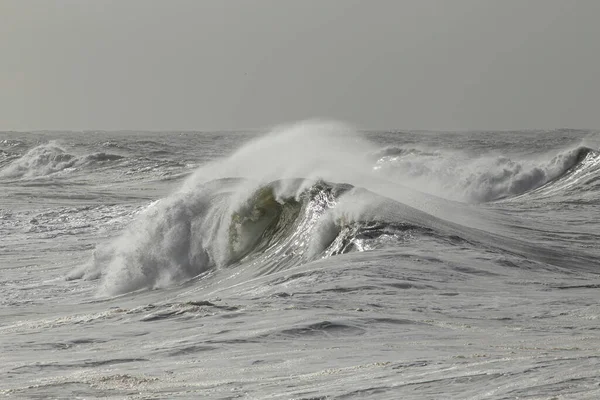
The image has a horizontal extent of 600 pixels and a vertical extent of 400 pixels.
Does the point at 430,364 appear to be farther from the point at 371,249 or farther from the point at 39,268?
the point at 39,268

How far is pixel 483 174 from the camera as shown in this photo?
26.0 metres

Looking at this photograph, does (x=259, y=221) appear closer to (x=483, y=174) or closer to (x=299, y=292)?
(x=299, y=292)

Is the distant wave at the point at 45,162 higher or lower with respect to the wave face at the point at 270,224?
lower

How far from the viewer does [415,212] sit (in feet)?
40.6

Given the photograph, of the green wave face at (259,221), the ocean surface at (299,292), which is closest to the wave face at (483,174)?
the ocean surface at (299,292)

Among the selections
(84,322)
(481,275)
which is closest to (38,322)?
(84,322)

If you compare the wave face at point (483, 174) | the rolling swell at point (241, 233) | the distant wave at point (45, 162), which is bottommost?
the distant wave at point (45, 162)

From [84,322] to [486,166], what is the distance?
20.2 m

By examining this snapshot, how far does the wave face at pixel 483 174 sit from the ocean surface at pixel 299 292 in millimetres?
3335

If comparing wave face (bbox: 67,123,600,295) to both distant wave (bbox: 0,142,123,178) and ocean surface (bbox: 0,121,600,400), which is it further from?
distant wave (bbox: 0,142,123,178)

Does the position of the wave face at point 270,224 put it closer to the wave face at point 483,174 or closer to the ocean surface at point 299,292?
the ocean surface at point 299,292

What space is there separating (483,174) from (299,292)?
18437 mm

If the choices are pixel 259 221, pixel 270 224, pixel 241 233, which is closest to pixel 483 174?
pixel 259 221

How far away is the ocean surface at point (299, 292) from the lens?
545 cm
